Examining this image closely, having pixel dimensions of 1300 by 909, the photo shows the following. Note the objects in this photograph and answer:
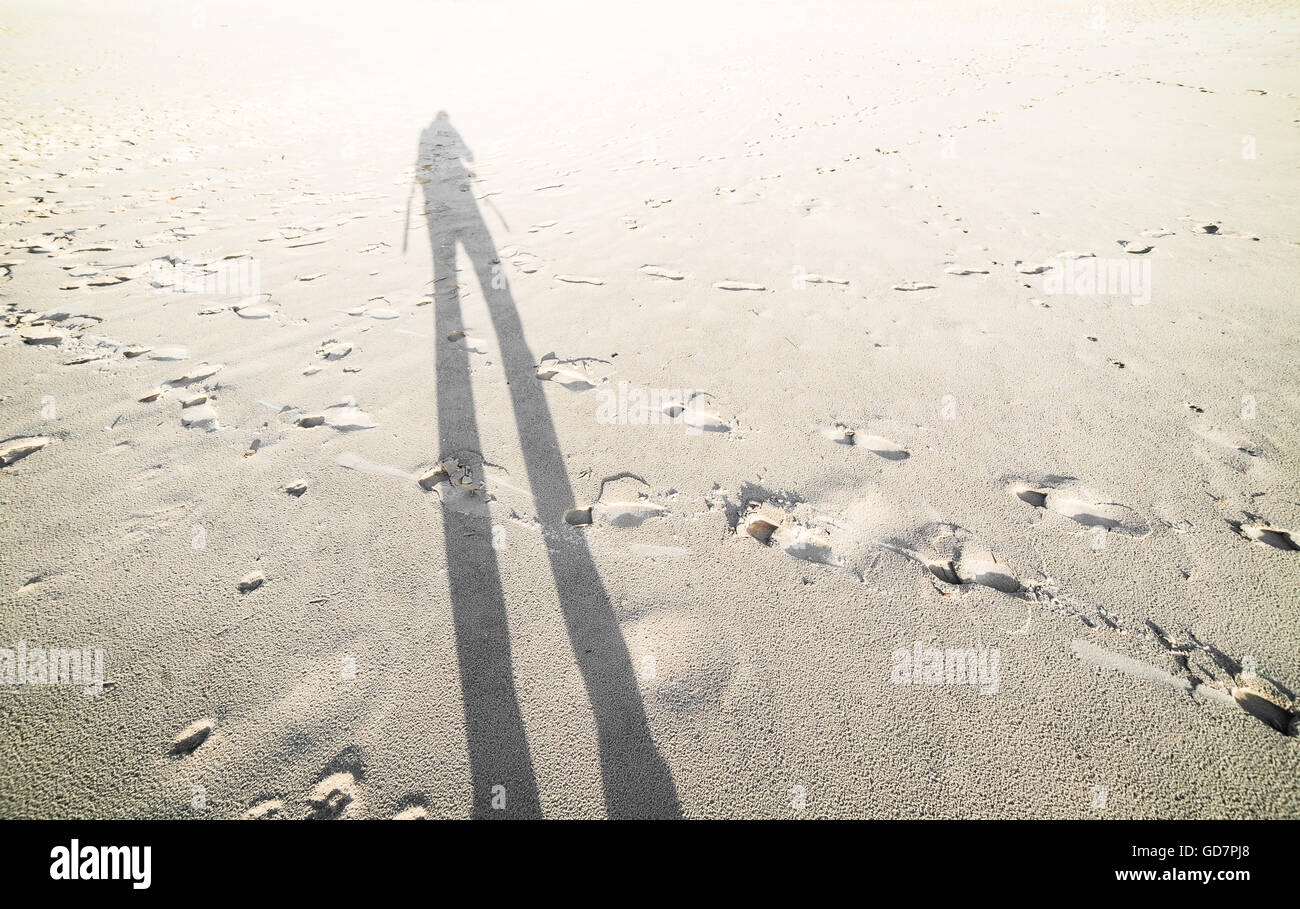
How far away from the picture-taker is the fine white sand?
56.7 inches

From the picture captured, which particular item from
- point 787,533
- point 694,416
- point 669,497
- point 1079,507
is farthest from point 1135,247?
point 669,497

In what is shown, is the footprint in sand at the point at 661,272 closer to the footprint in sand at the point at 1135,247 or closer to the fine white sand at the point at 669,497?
the fine white sand at the point at 669,497

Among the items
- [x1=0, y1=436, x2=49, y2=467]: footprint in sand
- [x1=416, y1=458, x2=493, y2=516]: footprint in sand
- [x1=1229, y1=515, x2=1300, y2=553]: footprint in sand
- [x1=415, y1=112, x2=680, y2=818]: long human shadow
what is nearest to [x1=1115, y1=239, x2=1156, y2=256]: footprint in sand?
[x1=1229, y1=515, x2=1300, y2=553]: footprint in sand

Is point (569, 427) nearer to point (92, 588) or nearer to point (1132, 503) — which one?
point (92, 588)

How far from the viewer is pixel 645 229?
480 cm

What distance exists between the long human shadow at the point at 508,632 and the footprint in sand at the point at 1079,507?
174 centimetres

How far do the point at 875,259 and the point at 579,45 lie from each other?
1647cm

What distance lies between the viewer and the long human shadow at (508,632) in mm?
1395

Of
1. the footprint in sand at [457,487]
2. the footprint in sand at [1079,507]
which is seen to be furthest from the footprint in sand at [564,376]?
the footprint in sand at [1079,507]

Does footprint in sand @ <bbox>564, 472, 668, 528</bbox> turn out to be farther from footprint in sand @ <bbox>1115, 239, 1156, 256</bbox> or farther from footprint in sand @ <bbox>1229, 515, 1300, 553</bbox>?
footprint in sand @ <bbox>1115, 239, 1156, 256</bbox>

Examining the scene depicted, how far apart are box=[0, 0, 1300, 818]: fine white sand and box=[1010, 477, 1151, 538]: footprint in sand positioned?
0.02 m

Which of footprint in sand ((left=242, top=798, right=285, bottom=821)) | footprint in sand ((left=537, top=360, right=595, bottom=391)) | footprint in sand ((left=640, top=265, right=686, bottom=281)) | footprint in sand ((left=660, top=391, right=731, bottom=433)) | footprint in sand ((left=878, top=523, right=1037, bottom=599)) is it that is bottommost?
footprint in sand ((left=242, top=798, right=285, bottom=821))
